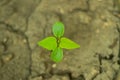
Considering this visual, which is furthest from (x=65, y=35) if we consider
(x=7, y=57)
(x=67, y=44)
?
(x=7, y=57)

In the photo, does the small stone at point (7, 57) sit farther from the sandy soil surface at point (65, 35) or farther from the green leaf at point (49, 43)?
the green leaf at point (49, 43)

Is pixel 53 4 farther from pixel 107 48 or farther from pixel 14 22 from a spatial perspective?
pixel 107 48

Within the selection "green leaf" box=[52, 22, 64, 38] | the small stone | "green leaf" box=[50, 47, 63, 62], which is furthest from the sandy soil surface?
"green leaf" box=[52, 22, 64, 38]

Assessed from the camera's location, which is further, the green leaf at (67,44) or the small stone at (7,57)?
the small stone at (7,57)

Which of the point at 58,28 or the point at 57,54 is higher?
the point at 58,28

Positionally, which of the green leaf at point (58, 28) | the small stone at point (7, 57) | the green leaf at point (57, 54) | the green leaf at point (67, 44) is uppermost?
the green leaf at point (58, 28)

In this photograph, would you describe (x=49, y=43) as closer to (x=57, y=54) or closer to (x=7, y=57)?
(x=57, y=54)

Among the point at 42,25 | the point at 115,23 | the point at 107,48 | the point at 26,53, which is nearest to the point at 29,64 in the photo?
the point at 26,53

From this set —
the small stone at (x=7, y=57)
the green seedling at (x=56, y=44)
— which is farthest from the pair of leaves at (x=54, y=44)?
the small stone at (x=7, y=57)

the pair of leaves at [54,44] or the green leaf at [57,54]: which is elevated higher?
the pair of leaves at [54,44]
